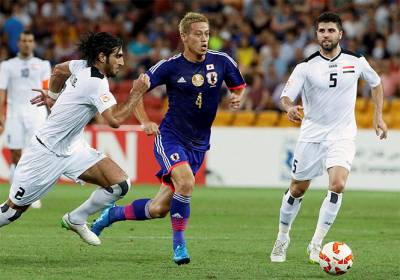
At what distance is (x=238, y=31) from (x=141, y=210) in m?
14.7

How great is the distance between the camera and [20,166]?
1000cm

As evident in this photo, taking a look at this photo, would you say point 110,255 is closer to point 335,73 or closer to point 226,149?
point 335,73

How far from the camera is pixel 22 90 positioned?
16.2 m

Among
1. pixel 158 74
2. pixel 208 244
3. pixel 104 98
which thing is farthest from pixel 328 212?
pixel 104 98

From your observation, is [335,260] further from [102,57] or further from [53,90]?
[53,90]

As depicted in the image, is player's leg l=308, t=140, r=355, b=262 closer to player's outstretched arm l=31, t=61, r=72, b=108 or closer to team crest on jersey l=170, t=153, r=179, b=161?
team crest on jersey l=170, t=153, r=179, b=161

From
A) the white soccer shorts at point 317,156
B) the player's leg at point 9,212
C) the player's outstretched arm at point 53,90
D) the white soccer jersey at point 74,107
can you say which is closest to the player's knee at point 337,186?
the white soccer shorts at point 317,156

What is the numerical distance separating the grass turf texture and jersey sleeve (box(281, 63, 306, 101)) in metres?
1.62

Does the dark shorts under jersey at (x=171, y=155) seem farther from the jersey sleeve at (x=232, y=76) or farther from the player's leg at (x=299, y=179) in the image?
the player's leg at (x=299, y=179)

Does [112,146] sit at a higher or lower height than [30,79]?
lower

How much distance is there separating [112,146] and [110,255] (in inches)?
390

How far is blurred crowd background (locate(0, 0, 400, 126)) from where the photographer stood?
22344 millimetres

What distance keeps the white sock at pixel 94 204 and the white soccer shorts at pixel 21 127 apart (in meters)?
5.91

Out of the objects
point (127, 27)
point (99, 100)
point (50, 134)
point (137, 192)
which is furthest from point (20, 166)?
point (127, 27)
